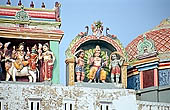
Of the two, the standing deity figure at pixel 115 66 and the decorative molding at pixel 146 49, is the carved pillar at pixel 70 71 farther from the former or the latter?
the decorative molding at pixel 146 49

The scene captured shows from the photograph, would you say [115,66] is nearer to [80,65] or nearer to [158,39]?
[80,65]

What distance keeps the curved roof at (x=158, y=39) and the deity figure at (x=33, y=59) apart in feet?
24.3

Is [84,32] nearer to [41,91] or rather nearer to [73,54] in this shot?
[73,54]

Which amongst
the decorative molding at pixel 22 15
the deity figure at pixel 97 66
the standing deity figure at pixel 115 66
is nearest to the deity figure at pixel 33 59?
the decorative molding at pixel 22 15

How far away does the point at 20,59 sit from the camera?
29625mm

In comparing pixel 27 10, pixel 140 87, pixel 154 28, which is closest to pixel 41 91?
pixel 27 10

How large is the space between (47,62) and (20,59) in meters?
1.37

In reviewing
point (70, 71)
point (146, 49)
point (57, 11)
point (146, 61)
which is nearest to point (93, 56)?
point (70, 71)

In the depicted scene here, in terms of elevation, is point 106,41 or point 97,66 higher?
point 106,41

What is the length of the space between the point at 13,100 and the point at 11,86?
2.26ft

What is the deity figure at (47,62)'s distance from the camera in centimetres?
2967

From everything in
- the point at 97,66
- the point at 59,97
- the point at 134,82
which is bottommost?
the point at 59,97

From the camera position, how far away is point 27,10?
31.1 meters

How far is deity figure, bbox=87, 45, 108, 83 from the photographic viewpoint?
100 feet
